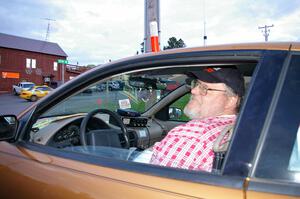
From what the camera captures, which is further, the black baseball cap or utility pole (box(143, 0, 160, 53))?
utility pole (box(143, 0, 160, 53))

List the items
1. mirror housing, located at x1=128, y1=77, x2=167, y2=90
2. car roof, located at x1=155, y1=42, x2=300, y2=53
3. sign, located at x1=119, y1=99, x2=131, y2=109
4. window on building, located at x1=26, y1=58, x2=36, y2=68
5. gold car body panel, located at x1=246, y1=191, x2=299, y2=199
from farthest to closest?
window on building, located at x1=26, y1=58, x2=36, y2=68 → sign, located at x1=119, y1=99, x2=131, y2=109 → mirror housing, located at x1=128, y1=77, x2=167, y2=90 → car roof, located at x1=155, y1=42, x2=300, y2=53 → gold car body panel, located at x1=246, y1=191, x2=299, y2=199

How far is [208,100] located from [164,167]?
0.74 meters

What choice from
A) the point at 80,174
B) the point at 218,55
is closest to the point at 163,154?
the point at 80,174

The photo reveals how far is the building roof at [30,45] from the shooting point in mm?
52375

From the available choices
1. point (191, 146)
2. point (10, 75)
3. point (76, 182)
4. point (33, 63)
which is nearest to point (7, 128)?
point (76, 182)

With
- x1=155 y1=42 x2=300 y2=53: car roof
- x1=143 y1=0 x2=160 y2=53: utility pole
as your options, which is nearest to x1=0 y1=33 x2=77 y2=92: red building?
x1=143 y1=0 x2=160 y2=53: utility pole

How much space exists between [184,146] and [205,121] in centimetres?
22

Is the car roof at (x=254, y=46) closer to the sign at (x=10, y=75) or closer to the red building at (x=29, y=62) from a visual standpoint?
the red building at (x=29, y=62)

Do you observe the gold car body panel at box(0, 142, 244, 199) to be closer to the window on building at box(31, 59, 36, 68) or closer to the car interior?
the car interior

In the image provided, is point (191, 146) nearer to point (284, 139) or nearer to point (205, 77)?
point (205, 77)

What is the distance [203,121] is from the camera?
195 centimetres

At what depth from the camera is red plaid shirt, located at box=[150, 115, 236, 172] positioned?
171 cm

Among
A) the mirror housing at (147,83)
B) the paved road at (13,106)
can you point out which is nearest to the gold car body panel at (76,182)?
the mirror housing at (147,83)

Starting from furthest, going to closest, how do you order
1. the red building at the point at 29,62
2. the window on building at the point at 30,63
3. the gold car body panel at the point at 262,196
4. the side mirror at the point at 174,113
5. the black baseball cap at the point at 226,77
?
the window on building at the point at 30,63 < the red building at the point at 29,62 < the side mirror at the point at 174,113 < the black baseball cap at the point at 226,77 < the gold car body panel at the point at 262,196
